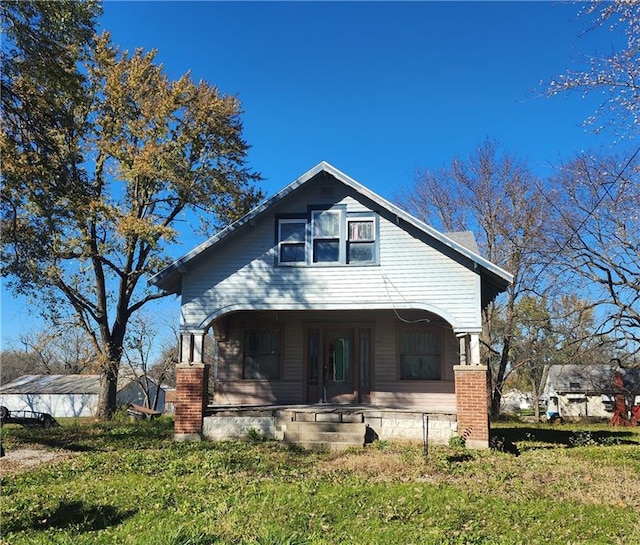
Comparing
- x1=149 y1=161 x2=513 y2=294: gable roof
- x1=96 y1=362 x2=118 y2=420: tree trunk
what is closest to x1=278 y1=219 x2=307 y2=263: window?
x1=149 y1=161 x2=513 y2=294: gable roof

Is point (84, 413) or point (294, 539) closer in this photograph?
point (294, 539)

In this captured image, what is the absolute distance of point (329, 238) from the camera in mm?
14047

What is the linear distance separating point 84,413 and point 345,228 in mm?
44961

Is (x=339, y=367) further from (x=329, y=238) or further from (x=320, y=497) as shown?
(x=320, y=497)

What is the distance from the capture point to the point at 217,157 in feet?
75.5

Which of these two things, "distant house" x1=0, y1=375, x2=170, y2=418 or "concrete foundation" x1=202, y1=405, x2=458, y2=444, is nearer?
"concrete foundation" x1=202, y1=405, x2=458, y2=444

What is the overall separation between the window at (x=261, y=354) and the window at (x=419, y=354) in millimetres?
3607

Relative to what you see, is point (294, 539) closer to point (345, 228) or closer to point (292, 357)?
point (345, 228)

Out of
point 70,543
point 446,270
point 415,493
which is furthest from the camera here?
point 446,270

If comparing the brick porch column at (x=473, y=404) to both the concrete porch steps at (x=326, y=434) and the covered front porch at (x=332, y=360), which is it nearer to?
the covered front porch at (x=332, y=360)

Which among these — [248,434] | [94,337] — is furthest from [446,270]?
[94,337]

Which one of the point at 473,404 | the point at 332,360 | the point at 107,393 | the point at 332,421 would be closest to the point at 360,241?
the point at 332,360

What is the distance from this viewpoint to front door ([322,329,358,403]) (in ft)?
51.8

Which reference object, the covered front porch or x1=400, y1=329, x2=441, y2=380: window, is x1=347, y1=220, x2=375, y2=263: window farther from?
x1=400, y1=329, x2=441, y2=380: window
